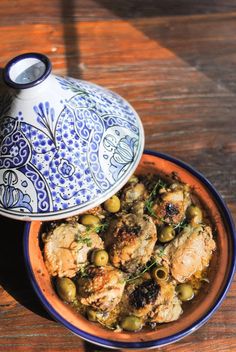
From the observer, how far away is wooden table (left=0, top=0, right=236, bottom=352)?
109cm

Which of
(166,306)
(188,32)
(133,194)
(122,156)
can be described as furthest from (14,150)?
(188,32)

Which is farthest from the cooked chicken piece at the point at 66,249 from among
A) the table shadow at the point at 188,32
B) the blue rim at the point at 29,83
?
the table shadow at the point at 188,32

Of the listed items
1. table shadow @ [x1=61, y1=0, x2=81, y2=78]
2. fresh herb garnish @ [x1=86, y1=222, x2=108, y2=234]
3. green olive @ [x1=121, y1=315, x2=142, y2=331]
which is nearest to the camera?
green olive @ [x1=121, y1=315, x2=142, y2=331]

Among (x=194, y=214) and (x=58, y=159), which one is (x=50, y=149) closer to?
(x=58, y=159)

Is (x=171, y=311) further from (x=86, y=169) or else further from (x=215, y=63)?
(x=215, y=63)

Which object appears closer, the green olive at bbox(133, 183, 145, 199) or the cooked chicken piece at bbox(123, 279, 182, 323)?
the cooked chicken piece at bbox(123, 279, 182, 323)

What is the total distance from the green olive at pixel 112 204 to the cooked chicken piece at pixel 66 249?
9 centimetres

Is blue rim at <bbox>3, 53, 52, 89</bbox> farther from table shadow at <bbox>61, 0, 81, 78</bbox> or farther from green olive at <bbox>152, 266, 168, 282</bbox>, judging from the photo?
table shadow at <bbox>61, 0, 81, 78</bbox>

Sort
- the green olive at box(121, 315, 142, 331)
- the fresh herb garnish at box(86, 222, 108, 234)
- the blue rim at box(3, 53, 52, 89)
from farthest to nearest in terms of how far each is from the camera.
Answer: the fresh herb garnish at box(86, 222, 108, 234) → the green olive at box(121, 315, 142, 331) → the blue rim at box(3, 53, 52, 89)

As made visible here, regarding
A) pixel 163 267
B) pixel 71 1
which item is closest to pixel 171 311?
pixel 163 267

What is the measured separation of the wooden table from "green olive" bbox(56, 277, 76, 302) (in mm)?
118

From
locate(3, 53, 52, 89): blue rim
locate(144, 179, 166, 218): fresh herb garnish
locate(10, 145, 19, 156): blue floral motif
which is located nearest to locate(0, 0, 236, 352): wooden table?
locate(144, 179, 166, 218): fresh herb garnish

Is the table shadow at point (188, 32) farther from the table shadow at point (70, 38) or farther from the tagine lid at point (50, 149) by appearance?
the tagine lid at point (50, 149)

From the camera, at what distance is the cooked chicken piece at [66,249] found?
0.98 m
